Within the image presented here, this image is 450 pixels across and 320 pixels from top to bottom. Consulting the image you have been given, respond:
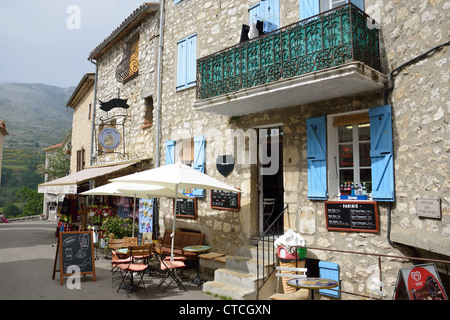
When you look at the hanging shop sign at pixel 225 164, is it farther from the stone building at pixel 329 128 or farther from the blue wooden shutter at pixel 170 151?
the blue wooden shutter at pixel 170 151

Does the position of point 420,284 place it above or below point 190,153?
below

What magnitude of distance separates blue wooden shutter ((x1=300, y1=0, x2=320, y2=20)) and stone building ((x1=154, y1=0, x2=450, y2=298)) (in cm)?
2

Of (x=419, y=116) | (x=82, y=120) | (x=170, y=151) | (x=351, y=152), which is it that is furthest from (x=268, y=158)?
(x=82, y=120)

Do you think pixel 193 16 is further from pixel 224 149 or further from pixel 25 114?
pixel 25 114

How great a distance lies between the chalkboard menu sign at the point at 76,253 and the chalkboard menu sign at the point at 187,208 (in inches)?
106

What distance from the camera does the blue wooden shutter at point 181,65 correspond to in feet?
32.9

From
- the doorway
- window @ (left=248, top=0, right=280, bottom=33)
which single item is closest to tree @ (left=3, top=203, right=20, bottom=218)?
the doorway

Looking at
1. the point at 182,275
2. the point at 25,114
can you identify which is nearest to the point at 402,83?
the point at 182,275

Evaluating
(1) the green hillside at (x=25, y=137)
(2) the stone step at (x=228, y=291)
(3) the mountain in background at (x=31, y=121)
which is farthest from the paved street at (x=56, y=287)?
(3) the mountain in background at (x=31, y=121)

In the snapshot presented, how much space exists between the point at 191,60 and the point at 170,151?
279 centimetres

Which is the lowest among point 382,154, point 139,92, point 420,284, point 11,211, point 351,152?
point 11,211

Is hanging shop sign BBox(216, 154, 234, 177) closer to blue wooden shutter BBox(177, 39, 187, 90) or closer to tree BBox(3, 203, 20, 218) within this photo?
blue wooden shutter BBox(177, 39, 187, 90)

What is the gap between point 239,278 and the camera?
6.36 m

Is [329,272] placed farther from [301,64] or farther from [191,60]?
[191,60]
